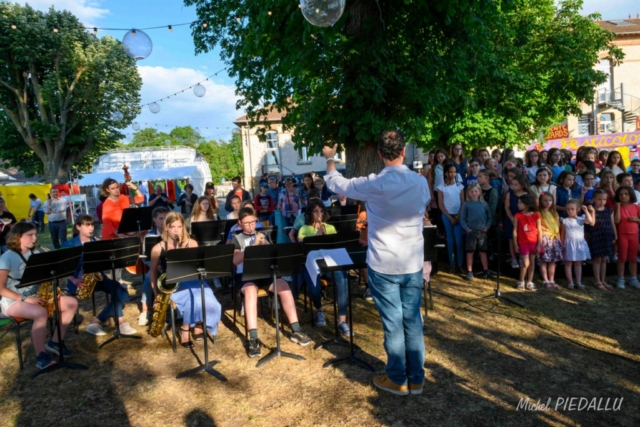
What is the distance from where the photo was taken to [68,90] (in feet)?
88.8

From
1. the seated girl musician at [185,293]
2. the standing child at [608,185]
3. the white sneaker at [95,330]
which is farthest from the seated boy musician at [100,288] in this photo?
the standing child at [608,185]

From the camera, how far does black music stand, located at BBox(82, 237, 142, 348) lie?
5199 millimetres

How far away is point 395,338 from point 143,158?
102 ft

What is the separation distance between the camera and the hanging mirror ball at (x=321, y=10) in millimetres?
4949

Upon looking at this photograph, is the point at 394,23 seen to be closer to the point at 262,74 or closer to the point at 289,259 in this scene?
the point at 262,74

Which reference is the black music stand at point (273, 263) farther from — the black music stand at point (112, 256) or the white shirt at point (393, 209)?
the black music stand at point (112, 256)

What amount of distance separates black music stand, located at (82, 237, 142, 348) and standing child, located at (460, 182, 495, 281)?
5268 mm

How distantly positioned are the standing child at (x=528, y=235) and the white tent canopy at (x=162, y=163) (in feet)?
78.7

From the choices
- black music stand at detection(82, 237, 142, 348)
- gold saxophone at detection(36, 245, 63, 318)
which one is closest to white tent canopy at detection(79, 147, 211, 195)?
black music stand at detection(82, 237, 142, 348)

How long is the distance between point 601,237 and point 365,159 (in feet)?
13.1

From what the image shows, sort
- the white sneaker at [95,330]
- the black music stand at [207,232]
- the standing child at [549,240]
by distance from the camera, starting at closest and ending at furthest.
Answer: the white sneaker at [95,330] → the standing child at [549,240] → the black music stand at [207,232]

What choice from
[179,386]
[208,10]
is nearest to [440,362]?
[179,386]

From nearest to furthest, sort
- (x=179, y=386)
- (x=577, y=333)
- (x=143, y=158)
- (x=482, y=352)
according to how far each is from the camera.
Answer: (x=179, y=386) < (x=482, y=352) < (x=577, y=333) < (x=143, y=158)

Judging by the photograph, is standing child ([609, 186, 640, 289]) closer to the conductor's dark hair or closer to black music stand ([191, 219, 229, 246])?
the conductor's dark hair
